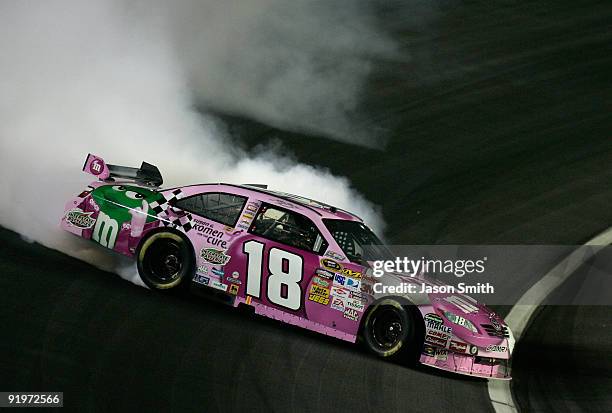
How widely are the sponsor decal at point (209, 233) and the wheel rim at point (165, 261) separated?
284 mm

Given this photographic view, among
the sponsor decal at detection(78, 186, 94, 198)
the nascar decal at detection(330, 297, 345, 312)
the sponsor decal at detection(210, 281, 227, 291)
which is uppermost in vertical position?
the sponsor decal at detection(78, 186, 94, 198)

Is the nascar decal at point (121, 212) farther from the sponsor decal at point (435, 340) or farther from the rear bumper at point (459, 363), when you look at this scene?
the rear bumper at point (459, 363)

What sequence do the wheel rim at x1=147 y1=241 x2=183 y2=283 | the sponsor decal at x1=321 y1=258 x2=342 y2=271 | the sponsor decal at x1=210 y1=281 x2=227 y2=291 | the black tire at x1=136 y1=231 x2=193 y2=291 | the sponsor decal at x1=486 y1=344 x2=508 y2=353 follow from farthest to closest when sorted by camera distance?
1. the wheel rim at x1=147 y1=241 x2=183 y2=283
2. the black tire at x1=136 y1=231 x2=193 y2=291
3. the sponsor decal at x1=210 y1=281 x2=227 y2=291
4. the sponsor decal at x1=321 y1=258 x2=342 y2=271
5. the sponsor decal at x1=486 y1=344 x2=508 y2=353

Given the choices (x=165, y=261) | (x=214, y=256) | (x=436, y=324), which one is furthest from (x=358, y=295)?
(x=165, y=261)

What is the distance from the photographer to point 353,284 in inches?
347

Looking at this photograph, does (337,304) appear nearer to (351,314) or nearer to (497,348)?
(351,314)

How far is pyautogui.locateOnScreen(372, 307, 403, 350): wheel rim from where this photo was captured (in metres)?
8.72

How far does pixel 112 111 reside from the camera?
14859 millimetres

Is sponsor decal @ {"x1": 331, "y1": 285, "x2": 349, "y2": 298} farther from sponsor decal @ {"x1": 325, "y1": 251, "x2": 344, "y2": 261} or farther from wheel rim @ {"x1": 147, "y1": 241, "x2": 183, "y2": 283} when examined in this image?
→ wheel rim @ {"x1": 147, "y1": 241, "x2": 183, "y2": 283}

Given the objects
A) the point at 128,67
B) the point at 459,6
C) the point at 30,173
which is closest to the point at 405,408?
the point at 30,173

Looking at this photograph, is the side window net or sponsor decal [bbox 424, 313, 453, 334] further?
the side window net

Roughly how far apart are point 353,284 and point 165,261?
2110mm

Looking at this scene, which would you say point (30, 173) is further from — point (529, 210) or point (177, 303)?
point (529, 210)

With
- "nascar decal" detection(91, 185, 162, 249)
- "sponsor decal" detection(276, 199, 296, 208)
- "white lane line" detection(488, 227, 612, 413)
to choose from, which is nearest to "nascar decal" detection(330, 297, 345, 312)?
"sponsor decal" detection(276, 199, 296, 208)
